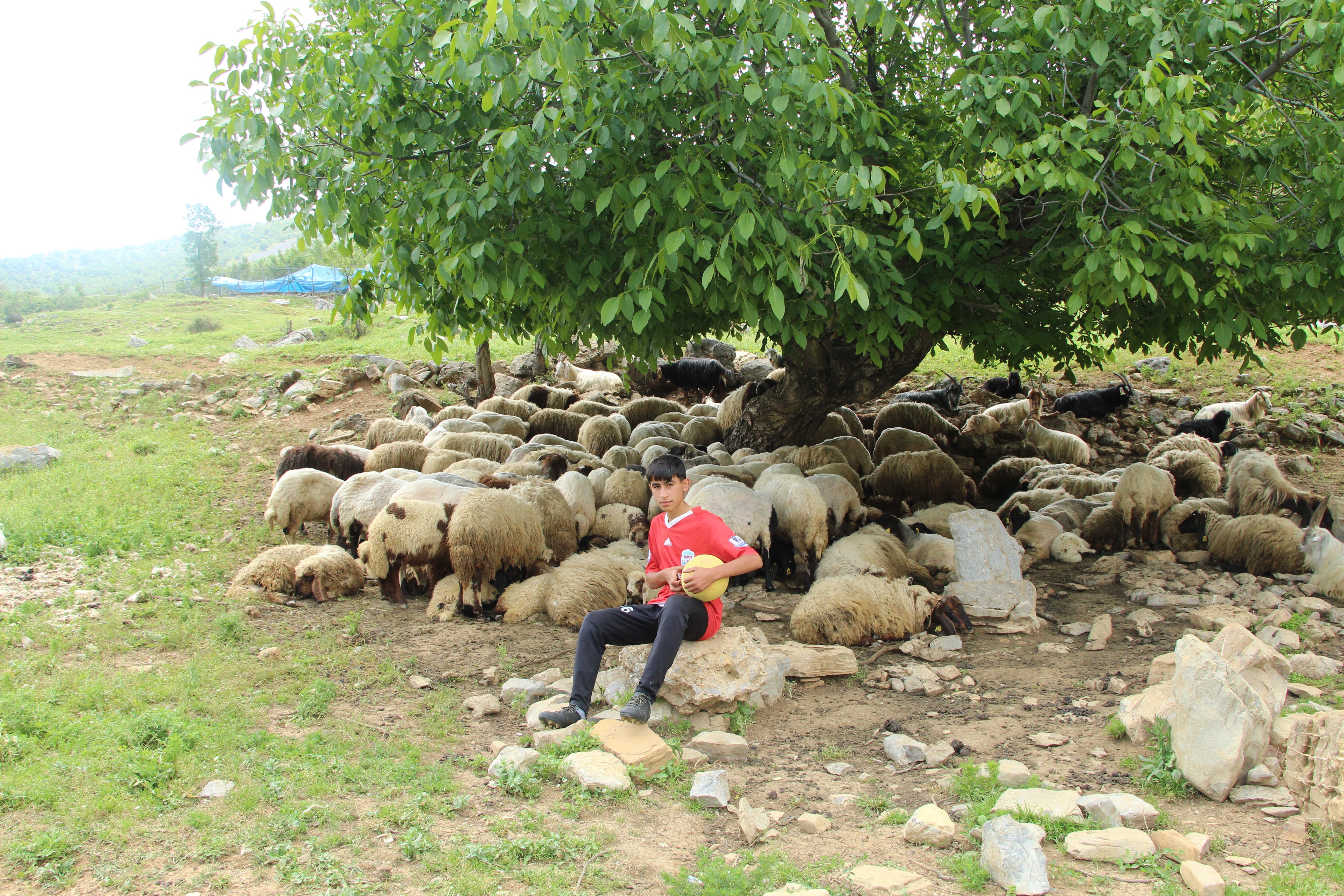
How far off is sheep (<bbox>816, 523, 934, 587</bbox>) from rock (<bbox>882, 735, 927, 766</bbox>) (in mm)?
2094

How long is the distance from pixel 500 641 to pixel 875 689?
2431 millimetres

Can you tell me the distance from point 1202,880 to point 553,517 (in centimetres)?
534

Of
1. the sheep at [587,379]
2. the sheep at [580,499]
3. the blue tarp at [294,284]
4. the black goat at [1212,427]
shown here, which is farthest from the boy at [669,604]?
the blue tarp at [294,284]

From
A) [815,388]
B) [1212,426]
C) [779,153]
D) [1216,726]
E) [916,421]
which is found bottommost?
[1212,426]

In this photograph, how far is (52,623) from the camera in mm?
5270

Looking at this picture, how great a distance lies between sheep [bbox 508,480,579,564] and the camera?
708 centimetres

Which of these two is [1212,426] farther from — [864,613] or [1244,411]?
[864,613]

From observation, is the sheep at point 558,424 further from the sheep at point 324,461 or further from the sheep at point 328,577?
the sheep at point 328,577

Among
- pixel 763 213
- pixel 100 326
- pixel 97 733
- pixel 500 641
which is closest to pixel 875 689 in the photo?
pixel 500 641

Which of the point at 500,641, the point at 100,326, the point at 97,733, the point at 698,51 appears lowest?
the point at 500,641

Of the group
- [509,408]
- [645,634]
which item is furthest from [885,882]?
[509,408]

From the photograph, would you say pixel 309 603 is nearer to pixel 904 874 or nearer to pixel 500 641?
pixel 500 641

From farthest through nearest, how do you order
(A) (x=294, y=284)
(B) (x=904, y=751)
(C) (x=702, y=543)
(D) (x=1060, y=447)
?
(A) (x=294, y=284) < (D) (x=1060, y=447) < (C) (x=702, y=543) < (B) (x=904, y=751)

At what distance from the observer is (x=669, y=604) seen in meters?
4.05
